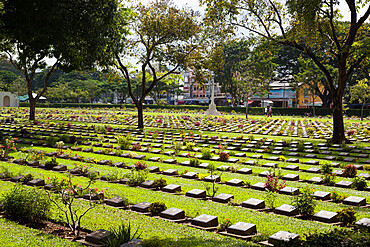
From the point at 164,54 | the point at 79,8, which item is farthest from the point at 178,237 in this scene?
the point at 164,54

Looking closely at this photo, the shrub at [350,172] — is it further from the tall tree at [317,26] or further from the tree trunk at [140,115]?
the tree trunk at [140,115]

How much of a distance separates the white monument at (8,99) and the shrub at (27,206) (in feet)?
208

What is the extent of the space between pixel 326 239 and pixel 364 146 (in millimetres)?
13655

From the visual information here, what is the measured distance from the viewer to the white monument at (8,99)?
61584 millimetres

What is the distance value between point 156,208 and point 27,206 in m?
2.34

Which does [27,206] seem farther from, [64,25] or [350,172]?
[350,172]

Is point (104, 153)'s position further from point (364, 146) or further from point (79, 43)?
point (364, 146)

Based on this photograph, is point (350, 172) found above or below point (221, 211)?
above

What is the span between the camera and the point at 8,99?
6281 cm

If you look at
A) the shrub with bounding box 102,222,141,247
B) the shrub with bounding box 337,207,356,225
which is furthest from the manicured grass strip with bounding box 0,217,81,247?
the shrub with bounding box 337,207,356,225

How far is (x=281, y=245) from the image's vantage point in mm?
4000

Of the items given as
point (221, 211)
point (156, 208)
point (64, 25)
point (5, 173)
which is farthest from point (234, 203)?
point (64, 25)

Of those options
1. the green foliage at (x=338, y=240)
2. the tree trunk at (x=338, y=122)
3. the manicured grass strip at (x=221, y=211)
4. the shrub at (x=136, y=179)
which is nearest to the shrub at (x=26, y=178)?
the manicured grass strip at (x=221, y=211)

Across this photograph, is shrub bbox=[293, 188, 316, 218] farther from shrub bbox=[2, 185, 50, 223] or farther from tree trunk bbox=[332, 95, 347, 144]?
tree trunk bbox=[332, 95, 347, 144]
